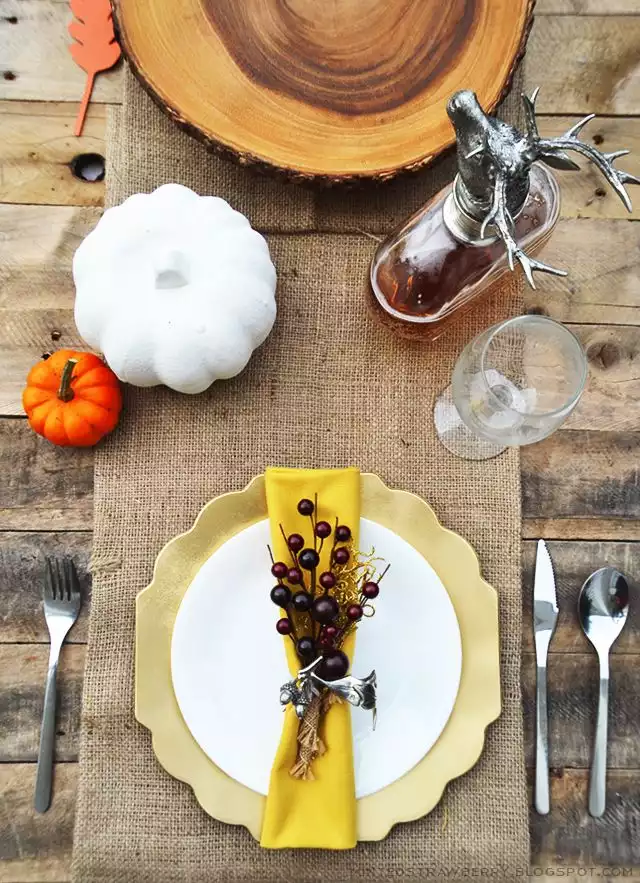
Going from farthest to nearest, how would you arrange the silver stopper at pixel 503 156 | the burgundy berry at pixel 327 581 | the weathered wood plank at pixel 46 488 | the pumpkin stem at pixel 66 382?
the weathered wood plank at pixel 46 488 < the pumpkin stem at pixel 66 382 < the burgundy berry at pixel 327 581 < the silver stopper at pixel 503 156

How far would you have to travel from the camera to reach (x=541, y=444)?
96cm

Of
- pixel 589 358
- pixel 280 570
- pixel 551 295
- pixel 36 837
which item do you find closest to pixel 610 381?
pixel 589 358

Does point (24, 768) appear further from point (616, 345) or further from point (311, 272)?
point (616, 345)

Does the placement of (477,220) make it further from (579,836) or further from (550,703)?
(579,836)

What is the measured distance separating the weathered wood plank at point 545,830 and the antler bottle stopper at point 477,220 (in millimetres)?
648

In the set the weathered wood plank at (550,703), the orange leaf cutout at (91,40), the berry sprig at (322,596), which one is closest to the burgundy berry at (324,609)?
the berry sprig at (322,596)

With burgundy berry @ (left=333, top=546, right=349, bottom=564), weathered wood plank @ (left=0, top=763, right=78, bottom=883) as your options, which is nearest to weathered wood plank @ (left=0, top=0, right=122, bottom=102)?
burgundy berry @ (left=333, top=546, right=349, bottom=564)

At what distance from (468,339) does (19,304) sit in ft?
2.02

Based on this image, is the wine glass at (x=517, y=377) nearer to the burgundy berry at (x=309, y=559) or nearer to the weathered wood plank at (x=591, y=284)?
the weathered wood plank at (x=591, y=284)

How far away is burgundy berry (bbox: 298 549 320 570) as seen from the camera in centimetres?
76

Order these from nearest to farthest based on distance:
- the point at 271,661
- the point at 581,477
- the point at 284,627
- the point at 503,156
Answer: the point at 503,156
the point at 284,627
the point at 271,661
the point at 581,477

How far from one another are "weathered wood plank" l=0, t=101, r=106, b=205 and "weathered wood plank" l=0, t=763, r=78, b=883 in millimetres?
781

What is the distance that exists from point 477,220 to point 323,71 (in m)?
0.30

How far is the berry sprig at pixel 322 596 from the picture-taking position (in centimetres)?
74
